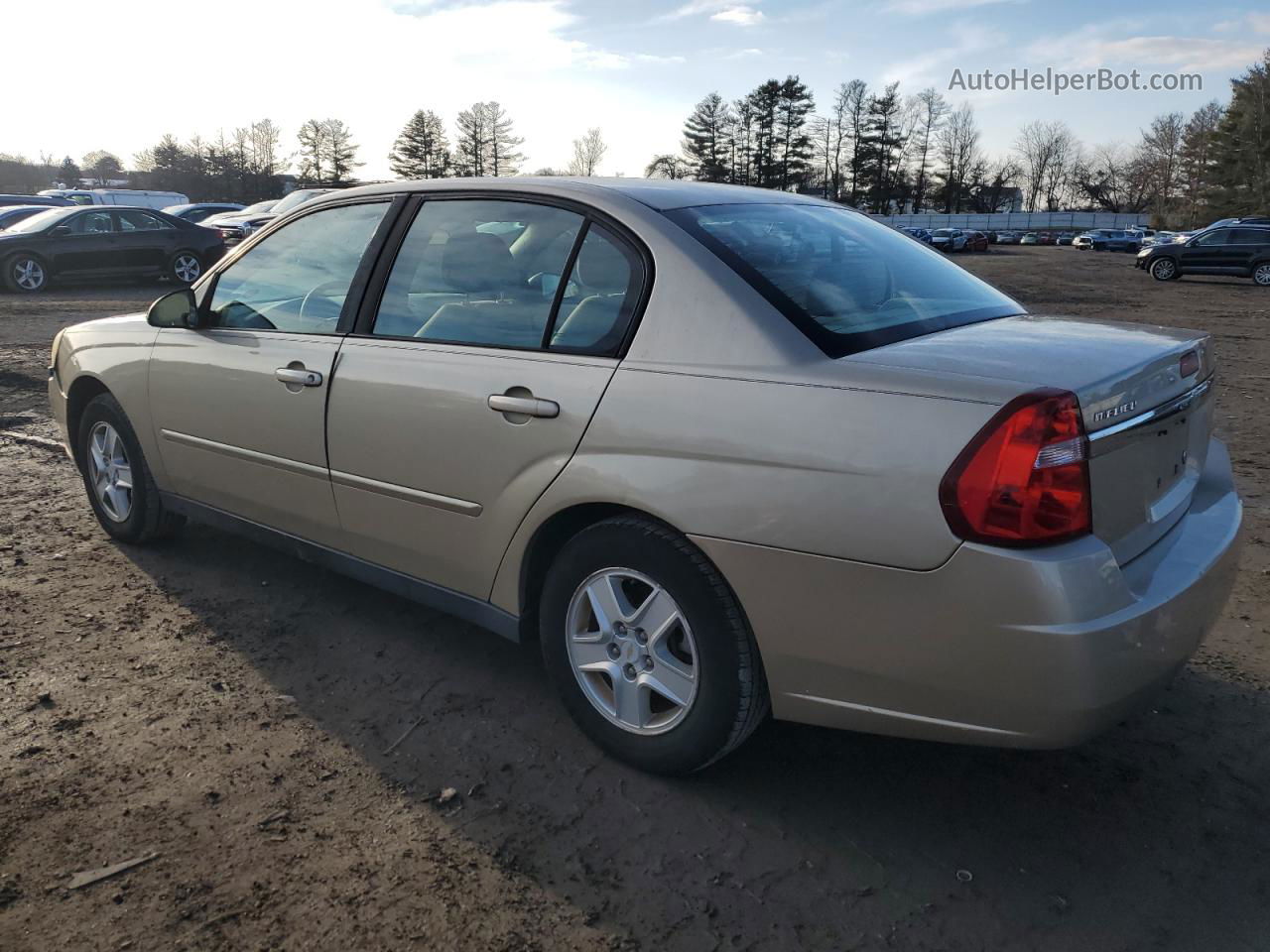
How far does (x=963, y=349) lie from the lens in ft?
8.17

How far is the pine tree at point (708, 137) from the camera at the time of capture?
9231 cm

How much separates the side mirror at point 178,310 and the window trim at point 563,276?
1.03 meters

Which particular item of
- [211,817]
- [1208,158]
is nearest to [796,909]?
[211,817]

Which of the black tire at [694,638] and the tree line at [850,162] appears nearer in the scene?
the black tire at [694,638]

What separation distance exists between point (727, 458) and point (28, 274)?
18.9 m

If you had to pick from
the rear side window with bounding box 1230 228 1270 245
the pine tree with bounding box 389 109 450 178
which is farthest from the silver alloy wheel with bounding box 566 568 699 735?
the pine tree with bounding box 389 109 450 178

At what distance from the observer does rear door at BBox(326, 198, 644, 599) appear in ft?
9.33

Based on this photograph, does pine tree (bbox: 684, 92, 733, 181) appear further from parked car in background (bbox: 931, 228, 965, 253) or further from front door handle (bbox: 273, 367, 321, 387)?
front door handle (bbox: 273, 367, 321, 387)

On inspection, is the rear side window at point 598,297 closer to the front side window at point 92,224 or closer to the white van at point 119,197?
the front side window at point 92,224

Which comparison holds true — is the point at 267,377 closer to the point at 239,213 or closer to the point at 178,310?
the point at 178,310

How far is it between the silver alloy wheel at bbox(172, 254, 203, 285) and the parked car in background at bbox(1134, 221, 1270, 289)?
2466cm

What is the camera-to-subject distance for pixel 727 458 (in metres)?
2.44

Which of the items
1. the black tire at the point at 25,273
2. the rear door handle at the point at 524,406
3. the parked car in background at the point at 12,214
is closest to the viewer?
the rear door handle at the point at 524,406

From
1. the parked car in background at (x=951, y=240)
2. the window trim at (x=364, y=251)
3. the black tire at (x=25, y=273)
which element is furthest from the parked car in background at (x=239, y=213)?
the parked car in background at (x=951, y=240)
